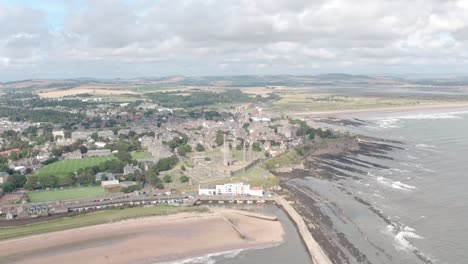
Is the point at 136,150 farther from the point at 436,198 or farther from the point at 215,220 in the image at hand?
the point at 436,198

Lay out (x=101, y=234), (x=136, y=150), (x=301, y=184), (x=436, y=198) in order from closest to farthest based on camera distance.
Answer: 1. (x=101, y=234)
2. (x=436, y=198)
3. (x=301, y=184)
4. (x=136, y=150)

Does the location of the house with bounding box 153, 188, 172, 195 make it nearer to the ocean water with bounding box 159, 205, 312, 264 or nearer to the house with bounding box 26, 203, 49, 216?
the house with bounding box 26, 203, 49, 216

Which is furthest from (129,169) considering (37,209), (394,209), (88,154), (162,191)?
(394,209)

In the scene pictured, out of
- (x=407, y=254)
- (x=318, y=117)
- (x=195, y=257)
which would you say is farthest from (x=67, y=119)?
(x=407, y=254)

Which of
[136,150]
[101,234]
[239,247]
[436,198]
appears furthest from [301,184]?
[136,150]

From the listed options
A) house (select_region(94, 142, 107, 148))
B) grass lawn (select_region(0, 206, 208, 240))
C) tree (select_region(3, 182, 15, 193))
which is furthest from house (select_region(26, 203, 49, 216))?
house (select_region(94, 142, 107, 148))

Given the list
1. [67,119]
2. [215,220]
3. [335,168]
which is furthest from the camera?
[67,119]

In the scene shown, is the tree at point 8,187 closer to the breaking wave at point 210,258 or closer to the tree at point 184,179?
the tree at point 184,179

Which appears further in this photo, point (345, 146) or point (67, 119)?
point (67, 119)
